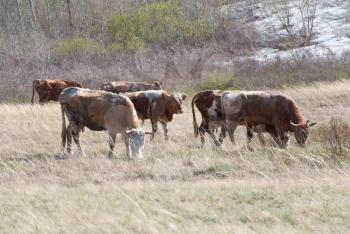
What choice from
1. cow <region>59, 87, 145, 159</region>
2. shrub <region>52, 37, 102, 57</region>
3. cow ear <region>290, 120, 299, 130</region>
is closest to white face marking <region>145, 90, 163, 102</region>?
cow <region>59, 87, 145, 159</region>

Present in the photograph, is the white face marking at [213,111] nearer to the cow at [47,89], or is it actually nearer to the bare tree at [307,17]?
the cow at [47,89]

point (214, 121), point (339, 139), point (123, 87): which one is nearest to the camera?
point (339, 139)

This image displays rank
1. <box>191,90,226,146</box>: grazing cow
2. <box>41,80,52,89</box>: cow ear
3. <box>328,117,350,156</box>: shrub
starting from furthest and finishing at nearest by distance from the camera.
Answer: <box>41,80,52,89</box>: cow ear
<box>191,90,226,146</box>: grazing cow
<box>328,117,350,156</box>: shrub

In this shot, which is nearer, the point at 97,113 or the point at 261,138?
the point at 97,113

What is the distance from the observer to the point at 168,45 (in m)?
45.1

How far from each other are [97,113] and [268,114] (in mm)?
3851

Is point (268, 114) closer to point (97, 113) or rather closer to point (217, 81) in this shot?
point (97, 113)

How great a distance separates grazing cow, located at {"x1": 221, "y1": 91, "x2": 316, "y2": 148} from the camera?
1414 centimetres

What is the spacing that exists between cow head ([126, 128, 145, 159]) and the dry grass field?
0.27 metres

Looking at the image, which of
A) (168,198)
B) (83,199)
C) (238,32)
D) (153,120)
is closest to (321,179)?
(168,198)

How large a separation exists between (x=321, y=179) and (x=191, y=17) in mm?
40231

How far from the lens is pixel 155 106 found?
17094mm

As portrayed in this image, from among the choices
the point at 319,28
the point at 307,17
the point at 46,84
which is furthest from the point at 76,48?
the point at 46,84

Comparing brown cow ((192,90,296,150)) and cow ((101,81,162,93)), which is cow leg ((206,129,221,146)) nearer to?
brown cow ((192,90,296,150))
